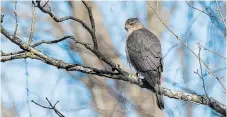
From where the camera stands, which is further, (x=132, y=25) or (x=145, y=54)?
(x=132, y=25)

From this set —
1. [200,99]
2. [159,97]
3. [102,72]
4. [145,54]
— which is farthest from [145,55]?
[102,72]

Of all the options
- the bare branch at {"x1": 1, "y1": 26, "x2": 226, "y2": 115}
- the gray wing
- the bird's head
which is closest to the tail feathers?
the bare branch at {"x1": 1, "y1": 26, "x2": 226, "y2": 115}

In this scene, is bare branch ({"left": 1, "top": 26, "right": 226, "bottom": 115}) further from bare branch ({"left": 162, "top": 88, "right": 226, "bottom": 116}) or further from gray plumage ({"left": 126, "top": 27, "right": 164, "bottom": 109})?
gray plumage ({"left": 126, "top": 27, "right": 164, "bottom": 109})

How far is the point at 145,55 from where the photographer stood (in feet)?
13.6

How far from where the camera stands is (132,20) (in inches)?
197

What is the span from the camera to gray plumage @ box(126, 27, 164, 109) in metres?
3.85

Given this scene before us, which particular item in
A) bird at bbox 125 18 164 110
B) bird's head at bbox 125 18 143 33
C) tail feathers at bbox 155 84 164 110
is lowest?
tail feathers at bbox 155 84 164 110

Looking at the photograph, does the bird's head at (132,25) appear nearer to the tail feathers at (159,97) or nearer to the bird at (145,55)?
the bird at (145,55)

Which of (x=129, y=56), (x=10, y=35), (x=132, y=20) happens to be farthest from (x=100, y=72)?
(x=132, y=20)

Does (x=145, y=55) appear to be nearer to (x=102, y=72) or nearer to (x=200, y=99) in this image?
(x=200, y=99)

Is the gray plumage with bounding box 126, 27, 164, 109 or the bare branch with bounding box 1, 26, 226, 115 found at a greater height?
the gray plumage with bounding box 126, 27, 164, 109

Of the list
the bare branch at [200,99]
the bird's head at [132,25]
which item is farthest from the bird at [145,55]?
the bare branch at [200,99]

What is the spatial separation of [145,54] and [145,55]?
26mm

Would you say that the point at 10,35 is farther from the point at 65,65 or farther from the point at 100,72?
the point at 100,72
